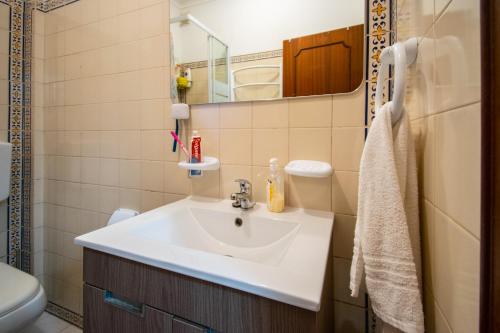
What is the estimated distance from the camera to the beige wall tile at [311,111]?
0.88m

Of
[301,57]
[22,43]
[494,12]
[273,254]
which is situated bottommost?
[273,254]

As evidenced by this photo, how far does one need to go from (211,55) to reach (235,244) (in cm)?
84

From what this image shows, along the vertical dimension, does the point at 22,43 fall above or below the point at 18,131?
above

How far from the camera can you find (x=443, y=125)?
0.39 metres

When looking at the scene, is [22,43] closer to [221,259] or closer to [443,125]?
[221,259]

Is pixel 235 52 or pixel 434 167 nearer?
pixel 434 167

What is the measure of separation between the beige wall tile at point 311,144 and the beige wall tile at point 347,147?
0.02 metres

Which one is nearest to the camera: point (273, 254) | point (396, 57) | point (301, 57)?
point (396, 57)

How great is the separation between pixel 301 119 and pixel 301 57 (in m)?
0.24

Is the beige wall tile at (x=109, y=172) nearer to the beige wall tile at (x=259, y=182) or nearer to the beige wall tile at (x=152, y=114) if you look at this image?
the beige wall tile at (x=152, y=114)

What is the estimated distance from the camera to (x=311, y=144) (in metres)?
0.91

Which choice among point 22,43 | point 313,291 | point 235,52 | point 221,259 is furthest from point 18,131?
point 313,291

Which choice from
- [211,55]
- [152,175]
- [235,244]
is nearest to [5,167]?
[152,175]

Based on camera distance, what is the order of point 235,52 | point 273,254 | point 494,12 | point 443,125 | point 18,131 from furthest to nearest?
1. point 18,131
2. point 235,52
3. point 273,254
4. point 443,125
5. point 494,12
